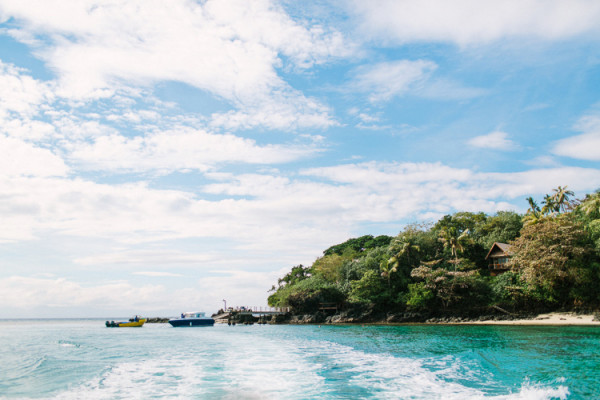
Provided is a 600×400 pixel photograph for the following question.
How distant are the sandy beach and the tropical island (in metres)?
0.89

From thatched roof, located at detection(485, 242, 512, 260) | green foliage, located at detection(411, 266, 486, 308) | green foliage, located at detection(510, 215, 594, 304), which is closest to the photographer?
green foliage, located at detection(510, 215, 594, 304)

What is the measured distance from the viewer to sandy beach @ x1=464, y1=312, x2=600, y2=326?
33819mm

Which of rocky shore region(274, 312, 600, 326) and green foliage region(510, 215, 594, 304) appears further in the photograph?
green foliage region(510, 215, 594, 304)

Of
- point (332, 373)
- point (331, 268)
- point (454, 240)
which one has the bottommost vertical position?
point (332, 373)

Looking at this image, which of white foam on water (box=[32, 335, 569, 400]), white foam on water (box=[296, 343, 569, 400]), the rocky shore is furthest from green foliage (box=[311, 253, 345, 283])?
white foam on water (box=[296, 343, 569, 400])

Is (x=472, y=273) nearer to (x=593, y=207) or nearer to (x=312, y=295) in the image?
(x=593, y=207)

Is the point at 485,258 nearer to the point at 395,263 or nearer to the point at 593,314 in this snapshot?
the point at 395,263

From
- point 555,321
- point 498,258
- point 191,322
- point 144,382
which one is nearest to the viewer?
point 144,382

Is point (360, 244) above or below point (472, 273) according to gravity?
above

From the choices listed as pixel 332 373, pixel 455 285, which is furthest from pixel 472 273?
pixel 332 373

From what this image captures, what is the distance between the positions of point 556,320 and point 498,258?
41.0ft

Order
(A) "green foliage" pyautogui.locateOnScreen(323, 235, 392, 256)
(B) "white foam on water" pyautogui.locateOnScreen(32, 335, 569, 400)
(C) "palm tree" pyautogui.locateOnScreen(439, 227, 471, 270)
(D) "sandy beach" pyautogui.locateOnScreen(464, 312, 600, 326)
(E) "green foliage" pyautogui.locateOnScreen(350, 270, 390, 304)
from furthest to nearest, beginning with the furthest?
(A) "green foliage" pyautogui.locateOnScreen(323, 235, 392, 256) → (E) "green foliage" pyautogui.locateOnScreen(350, 270, 390, 304) → (C) "palm tree" pyautogui.locateOnScreen(439, 227, 471, 270) → (D) "sandy beach" pyautogui.locateOnScreen(464, 312, 600, 326) → (B) "white foam on water" pyautogui.locateOnScreen(32, 335, 569, 400)

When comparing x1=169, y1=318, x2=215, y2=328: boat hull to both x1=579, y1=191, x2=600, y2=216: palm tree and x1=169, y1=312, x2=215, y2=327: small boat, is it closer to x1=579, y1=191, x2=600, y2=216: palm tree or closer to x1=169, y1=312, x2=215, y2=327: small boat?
x1=169, y1=312, x2=215, y2=327: small boat

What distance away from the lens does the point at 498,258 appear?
48000mm
